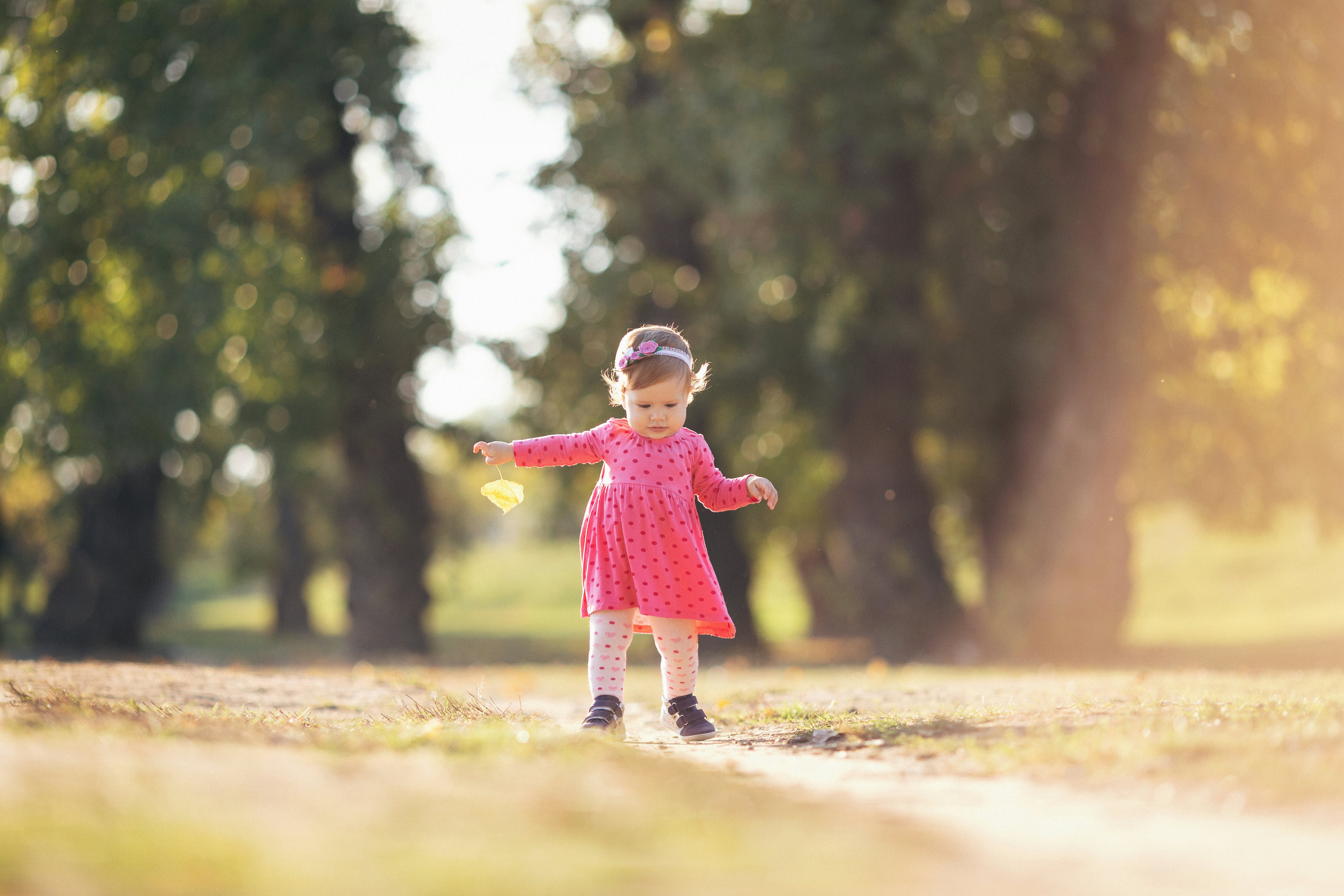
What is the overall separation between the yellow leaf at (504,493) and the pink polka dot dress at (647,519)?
0.42ft

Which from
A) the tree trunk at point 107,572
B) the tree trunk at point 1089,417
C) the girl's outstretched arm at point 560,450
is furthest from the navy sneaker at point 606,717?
the tree trunk at point 107,572

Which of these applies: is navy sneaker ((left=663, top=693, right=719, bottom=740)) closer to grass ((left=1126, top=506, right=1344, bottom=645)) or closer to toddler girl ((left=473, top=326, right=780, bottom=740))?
toddler girl ((left=473, top=326, right=780, bottom=740))

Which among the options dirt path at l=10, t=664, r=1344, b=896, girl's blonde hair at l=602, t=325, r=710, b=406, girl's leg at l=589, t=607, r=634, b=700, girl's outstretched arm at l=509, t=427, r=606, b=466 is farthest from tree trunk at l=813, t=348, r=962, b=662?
dirt path at l=10, t=664, r=1344, b=896

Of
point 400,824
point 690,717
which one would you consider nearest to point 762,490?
point 690,717

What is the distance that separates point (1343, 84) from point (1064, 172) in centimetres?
293

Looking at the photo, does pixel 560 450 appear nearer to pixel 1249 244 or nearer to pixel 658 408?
pixel 658 408

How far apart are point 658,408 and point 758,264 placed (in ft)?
28.1

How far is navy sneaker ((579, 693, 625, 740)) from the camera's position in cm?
527

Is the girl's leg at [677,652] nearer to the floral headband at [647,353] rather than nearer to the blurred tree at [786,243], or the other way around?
the floral headband at [647,353]

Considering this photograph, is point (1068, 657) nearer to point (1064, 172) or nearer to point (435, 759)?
point (1064, 172)

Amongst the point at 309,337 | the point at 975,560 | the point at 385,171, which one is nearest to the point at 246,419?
the point at 309,337

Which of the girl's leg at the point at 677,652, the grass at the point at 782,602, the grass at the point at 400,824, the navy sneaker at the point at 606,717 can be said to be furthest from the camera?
the grass at the point at 782,602

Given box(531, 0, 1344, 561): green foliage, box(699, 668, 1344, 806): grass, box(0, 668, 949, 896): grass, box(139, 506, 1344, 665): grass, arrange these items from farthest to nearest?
1. box(139, 506, 1344, 665): grass
2. box(531, 0, 1344, 561): green foliage
3. box(699, 668, 1344, 806): grass
4. box(0, 668, 949, 896): grass

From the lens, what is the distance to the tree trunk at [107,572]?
703 inches
